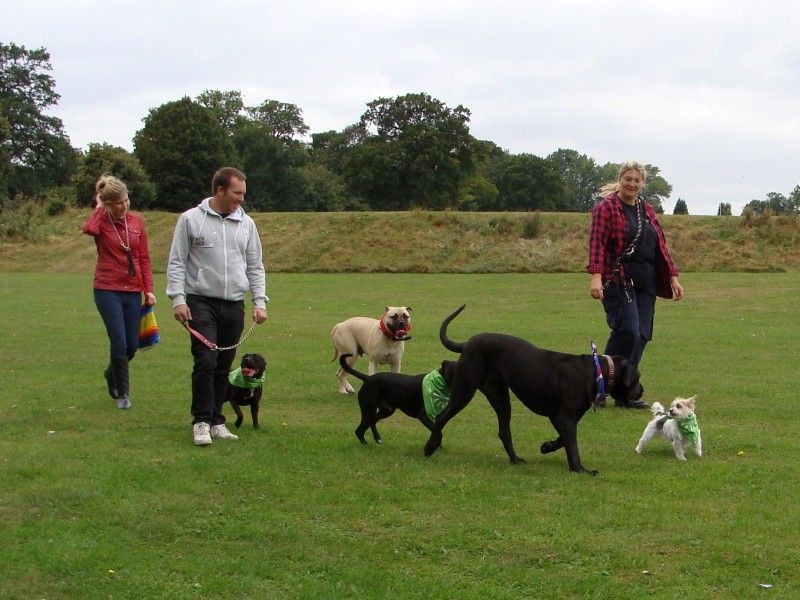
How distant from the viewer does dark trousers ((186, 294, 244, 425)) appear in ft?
27.1

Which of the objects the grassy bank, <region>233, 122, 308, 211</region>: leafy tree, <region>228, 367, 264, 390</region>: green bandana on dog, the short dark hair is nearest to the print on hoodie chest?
the short dark hair

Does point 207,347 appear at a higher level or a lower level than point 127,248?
lower

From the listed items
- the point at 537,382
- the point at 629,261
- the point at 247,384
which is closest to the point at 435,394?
the point at 537,382

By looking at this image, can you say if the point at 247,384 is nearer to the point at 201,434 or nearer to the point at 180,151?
the point at 201,434

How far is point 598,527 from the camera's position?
5934 mm

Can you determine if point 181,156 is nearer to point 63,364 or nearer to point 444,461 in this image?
point 63,364

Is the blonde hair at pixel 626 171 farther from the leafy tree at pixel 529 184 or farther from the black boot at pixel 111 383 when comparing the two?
the leafy tree at pixel 529 184

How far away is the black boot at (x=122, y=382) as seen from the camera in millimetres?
10180

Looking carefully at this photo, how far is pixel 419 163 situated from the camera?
83.1 meters

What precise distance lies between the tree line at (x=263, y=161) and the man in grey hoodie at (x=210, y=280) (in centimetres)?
5774

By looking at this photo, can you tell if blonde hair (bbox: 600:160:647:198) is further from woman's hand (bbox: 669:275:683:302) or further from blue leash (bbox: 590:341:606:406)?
blue leash (bbox: 590:341:606:406)

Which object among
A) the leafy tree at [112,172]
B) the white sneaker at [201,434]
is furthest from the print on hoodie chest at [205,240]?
the leafy tree at [112,172]

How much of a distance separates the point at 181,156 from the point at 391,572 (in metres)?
73.0

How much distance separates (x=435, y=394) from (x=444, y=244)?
37.4 metres
